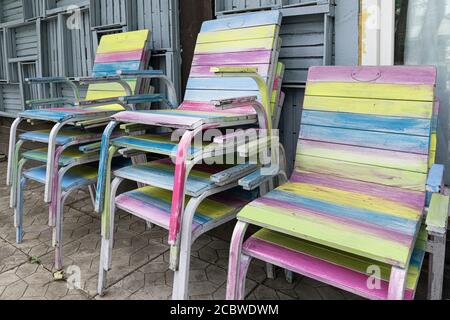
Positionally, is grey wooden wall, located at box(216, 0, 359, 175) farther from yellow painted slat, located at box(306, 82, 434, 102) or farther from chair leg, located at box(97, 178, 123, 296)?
chair leg, located at box(97, 178, 123, 296)

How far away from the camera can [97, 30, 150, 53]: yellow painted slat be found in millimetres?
2582

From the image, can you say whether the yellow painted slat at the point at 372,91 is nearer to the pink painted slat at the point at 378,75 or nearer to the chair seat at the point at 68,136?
the pink painted slat at the point at 378,75

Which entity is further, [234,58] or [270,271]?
[234,58]

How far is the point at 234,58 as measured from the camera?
6.73 feet

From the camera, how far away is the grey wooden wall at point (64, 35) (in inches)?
108

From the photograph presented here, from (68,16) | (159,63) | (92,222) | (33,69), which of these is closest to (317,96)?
(159,63)

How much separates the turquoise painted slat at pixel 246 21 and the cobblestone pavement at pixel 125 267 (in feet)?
4.05

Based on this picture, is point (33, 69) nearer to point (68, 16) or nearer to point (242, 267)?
point (68, 16)

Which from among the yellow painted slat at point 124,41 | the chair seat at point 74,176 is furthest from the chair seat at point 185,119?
the yellow painted slat at point 124,41

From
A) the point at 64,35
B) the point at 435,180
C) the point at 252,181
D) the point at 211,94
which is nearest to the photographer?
the point at 435,180

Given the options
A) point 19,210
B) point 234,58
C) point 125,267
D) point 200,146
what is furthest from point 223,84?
point 19,210

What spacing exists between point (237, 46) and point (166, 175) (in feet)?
2.78

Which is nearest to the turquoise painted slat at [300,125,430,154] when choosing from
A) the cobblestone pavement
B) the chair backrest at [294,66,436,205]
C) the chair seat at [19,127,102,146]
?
the chair backrest at [294,66,436,205]

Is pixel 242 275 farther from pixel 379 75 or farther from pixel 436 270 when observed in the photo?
pixel 379 75
